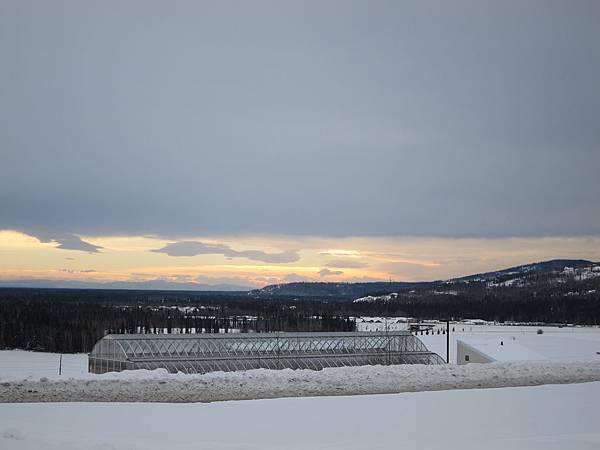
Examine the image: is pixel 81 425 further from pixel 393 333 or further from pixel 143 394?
pixel 393 333

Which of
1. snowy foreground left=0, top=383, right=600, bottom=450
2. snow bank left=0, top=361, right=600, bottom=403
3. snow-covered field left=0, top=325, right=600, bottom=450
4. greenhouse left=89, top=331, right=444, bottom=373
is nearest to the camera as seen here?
snowy foreground left=0, top=383, right=600, bottom=450

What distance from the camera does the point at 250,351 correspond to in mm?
43250

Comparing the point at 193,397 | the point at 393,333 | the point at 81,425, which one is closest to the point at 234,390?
the point at 193,397

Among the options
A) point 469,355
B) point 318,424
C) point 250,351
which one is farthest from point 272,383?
point 469,355

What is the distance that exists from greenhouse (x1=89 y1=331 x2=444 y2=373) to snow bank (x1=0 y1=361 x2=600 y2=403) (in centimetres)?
985

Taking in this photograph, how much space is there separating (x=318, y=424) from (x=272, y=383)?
7949 millimetres

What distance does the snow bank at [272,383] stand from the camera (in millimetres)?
24906

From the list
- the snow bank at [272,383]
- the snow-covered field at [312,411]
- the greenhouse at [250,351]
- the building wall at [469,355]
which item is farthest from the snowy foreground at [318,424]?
the building wall at [469,355]

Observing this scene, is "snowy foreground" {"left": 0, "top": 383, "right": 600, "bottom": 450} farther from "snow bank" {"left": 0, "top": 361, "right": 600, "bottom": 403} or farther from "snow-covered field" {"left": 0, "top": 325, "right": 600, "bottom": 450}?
"snow bank" {"left": 0, "top": 361, "right": 600, "bottom": 403}

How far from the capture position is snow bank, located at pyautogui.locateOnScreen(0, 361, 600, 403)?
24.9m

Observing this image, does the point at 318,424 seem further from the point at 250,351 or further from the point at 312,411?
the point at 250,351

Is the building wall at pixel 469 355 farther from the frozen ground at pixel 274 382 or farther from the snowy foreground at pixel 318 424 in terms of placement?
the snowy foreground at pixel 318 424

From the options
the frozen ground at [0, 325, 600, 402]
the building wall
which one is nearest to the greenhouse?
the building wall

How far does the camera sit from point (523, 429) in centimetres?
1975
